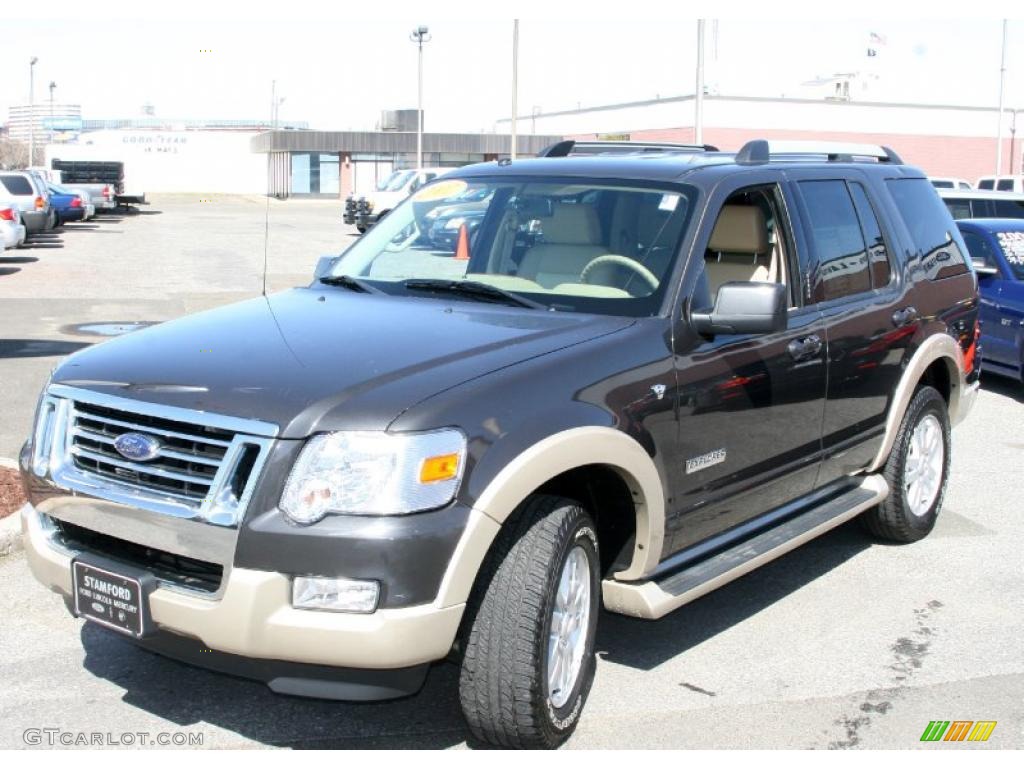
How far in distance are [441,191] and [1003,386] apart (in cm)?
819

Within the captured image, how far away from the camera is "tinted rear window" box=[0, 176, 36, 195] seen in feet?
96.5

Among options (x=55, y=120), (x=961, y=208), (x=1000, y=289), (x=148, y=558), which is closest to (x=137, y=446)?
(x=148, y=558)

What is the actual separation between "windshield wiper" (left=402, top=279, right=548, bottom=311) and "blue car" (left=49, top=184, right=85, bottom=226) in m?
33.8

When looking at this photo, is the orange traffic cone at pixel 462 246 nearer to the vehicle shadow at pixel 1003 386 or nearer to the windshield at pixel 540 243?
the windshield at pixel 540 243

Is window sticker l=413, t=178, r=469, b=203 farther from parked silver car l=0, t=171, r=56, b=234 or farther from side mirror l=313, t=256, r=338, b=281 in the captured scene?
parked silver car l=0, t=171, r=56, b=234

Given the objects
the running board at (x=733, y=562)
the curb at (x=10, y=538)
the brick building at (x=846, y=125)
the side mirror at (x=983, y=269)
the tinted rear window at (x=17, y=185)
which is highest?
the brick building at (x=846, y=125)

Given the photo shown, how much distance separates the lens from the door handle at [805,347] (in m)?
→ 5.29

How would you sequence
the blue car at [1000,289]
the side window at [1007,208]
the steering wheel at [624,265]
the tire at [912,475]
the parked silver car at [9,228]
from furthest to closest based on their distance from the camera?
the parked silver car at [9,228] → the side window at [1007,208] → the blue car at [1000,289] → the tire at [912,475] → the steering wheel at [624,265]

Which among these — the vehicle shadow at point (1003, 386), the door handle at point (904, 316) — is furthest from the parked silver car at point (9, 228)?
the door handle at point (904, 316)

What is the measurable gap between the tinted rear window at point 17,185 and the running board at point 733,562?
27298 mm

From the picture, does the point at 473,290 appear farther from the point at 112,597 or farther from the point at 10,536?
the point at 10,536

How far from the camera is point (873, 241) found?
6172mm

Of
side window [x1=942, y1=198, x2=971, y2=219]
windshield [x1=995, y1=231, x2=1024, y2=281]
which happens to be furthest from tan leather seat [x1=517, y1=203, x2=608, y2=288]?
side window [x1=942, y1=198, x2=971, y2=219]

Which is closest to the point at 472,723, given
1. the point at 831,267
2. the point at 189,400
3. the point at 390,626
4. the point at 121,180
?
the point at 390,626
